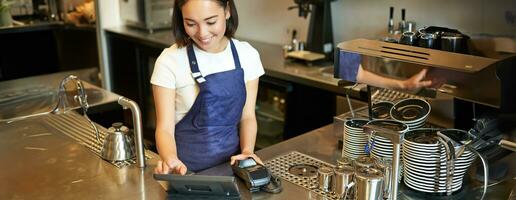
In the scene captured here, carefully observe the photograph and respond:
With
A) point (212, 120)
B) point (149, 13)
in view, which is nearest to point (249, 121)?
point (212, 120)

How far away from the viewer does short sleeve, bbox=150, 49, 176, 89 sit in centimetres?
151

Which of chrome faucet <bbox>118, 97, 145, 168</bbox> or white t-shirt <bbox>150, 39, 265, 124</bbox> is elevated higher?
white t-shirt <bbox>150, 39, 265, 124</bbox>

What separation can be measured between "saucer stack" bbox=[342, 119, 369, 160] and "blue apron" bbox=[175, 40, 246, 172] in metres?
0.35

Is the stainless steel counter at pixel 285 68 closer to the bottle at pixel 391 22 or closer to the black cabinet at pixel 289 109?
the black cabinet at pixel 289 109

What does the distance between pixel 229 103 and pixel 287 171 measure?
0.30 metres

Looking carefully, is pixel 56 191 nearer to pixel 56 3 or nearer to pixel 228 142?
pixel 228 142

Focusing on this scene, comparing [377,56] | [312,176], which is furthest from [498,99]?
[312,176]

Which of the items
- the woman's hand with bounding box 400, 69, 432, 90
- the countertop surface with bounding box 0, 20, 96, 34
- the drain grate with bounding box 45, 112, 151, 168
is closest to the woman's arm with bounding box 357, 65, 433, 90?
the woman's hand with bounding box 400, 69, 432, 90

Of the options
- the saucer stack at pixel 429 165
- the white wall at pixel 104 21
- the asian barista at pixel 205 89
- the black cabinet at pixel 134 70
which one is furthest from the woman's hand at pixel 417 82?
the white wall at pixel 104 21

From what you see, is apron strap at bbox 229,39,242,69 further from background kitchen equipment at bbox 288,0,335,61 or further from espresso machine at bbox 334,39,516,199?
background kitchen equipment at bbox 288,0,335,61

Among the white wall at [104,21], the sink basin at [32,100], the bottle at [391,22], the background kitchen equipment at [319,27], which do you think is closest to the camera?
the sink basin at [32,100]

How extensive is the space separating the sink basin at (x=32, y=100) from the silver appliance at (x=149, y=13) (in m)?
1.16

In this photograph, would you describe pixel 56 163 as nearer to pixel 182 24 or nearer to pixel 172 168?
pixel 172 168

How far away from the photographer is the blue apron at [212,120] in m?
1.59
